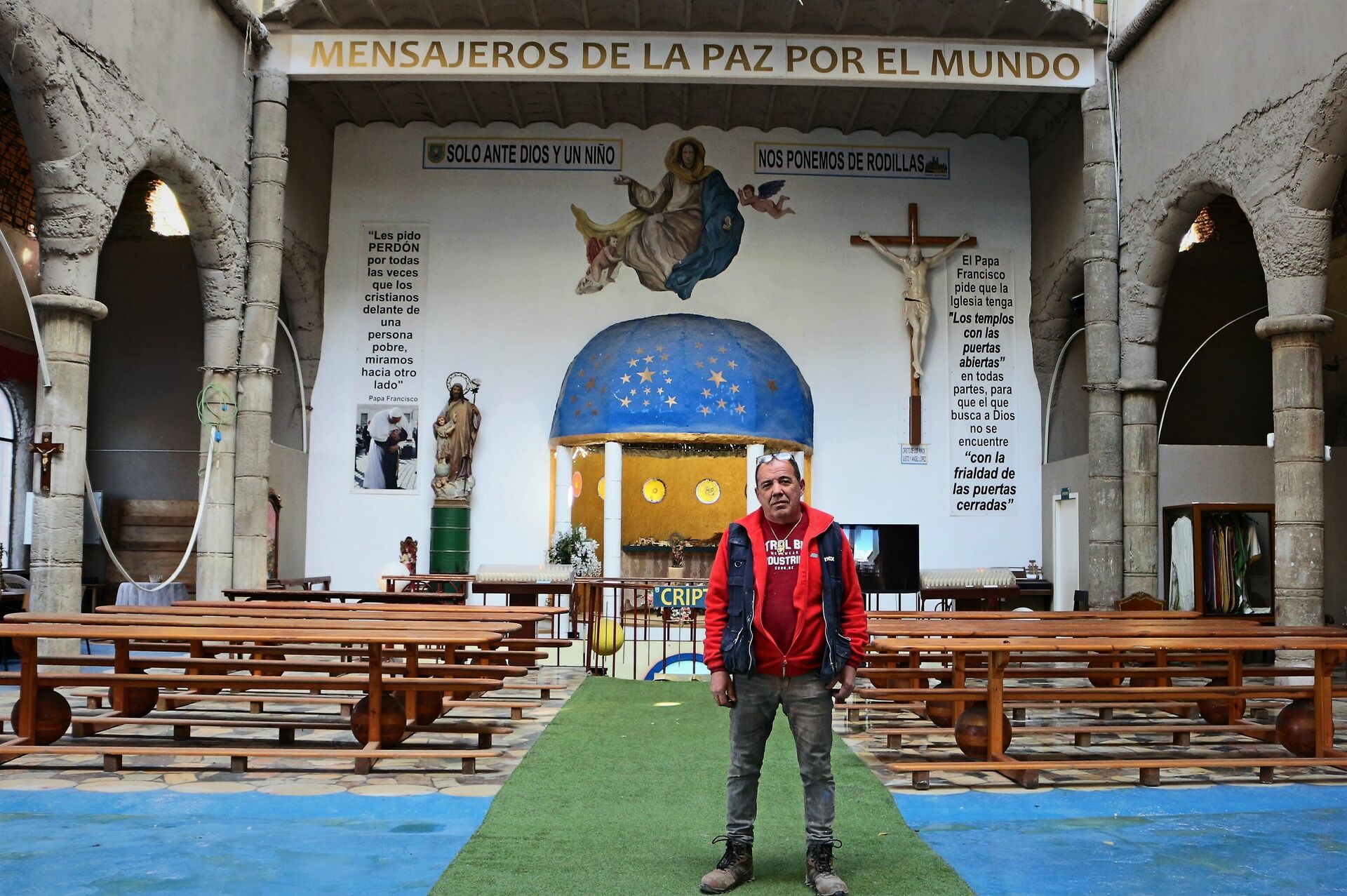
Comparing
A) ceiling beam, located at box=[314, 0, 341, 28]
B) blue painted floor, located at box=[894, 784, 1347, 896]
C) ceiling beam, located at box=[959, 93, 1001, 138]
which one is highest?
ceiling beam, located at box=[959, 93, 1001, 138]

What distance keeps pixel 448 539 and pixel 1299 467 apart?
34.7 feet

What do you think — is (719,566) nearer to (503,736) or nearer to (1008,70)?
(503,736)

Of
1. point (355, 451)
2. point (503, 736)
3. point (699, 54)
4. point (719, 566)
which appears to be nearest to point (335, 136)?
point (355, 451)

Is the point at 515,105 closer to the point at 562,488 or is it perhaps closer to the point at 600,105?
the point at 600,105

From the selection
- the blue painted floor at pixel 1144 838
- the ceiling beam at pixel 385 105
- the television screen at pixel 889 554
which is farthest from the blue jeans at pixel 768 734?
the ceiling beam at pixel 385 105

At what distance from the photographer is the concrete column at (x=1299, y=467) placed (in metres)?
9.96

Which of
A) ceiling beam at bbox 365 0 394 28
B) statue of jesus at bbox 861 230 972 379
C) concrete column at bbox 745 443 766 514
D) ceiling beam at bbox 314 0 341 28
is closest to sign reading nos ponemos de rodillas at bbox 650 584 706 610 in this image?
concrete column at bbox 745 443 766 514

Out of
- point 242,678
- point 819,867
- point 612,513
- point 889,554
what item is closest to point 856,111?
point 889,554

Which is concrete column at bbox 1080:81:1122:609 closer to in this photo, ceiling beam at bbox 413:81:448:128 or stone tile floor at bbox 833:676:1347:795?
stone tile floor at bbox 833:676:1347:795

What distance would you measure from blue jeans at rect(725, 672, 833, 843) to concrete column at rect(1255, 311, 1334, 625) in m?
7.23

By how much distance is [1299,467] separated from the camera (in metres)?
10.1

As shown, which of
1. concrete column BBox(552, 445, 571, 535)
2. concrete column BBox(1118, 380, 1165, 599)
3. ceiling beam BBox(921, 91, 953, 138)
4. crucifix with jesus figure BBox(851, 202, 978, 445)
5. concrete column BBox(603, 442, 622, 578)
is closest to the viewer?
concrete column BBox(1118, 380, 1165, 599)

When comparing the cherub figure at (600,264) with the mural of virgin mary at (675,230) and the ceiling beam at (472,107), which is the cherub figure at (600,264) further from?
the ceiling beam at (472,107)

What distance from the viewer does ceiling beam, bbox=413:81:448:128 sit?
16.4 metres
